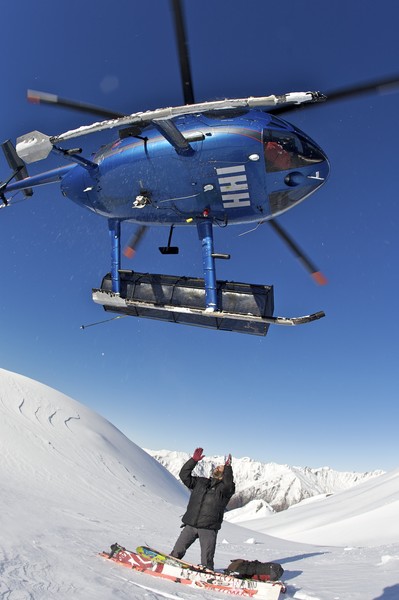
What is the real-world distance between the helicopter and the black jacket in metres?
4.91

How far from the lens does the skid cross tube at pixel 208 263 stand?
11.3 meters

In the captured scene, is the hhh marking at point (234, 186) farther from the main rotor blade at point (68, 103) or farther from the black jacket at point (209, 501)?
the black jacket at point (209, 501)

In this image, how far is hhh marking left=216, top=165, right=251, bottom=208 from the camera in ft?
36.8

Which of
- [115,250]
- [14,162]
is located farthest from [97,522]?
[14,162]

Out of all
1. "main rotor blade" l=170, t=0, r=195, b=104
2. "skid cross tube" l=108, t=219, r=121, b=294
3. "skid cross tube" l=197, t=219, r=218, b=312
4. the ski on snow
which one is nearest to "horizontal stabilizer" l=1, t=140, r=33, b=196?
"skid cross tube" l=108, t=219, r=121, b=294

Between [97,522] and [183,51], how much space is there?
12.7 metres

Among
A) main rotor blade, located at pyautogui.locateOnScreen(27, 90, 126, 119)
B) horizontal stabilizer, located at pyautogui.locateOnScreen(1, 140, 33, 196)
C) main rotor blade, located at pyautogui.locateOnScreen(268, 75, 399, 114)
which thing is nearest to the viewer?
main rotor blade, located at pyautogui.locateOnScreen(268, 75, 399, 114)

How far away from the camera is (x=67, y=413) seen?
29062 mm

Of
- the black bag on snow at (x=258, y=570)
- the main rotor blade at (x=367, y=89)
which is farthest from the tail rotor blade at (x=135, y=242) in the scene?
the black bag on snow at (x=258, y=570)

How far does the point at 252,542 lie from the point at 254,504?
181 meters

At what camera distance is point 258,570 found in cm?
619

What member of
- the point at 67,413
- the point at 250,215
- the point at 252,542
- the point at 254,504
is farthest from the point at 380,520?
the point at 254,504

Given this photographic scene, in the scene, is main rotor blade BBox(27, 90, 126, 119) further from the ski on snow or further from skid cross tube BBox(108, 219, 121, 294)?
the ski on snow

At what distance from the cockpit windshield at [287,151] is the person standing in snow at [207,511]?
757cm
